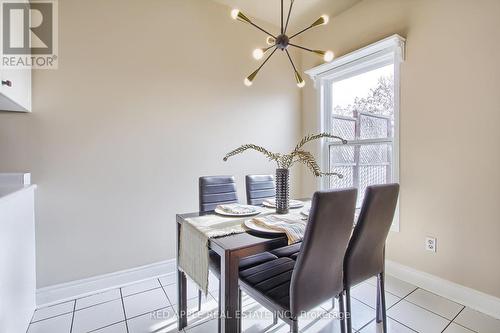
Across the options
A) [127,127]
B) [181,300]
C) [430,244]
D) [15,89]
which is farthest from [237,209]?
[430,244]

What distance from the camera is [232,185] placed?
2246 millimetres

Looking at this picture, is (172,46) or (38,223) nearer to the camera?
(38,223)

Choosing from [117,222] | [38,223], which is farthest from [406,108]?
[38,223]

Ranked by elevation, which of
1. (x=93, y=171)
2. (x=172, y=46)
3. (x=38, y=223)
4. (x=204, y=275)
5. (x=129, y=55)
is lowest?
(x=204, y=275)

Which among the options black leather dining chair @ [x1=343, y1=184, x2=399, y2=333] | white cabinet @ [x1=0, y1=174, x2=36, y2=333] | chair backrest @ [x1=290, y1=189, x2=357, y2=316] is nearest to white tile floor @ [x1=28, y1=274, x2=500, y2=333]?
white cabinet @ [x1=0, y1=174, x2=36, y2=333]

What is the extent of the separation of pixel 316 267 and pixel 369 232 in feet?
1.46

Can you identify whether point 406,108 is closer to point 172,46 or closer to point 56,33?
point 172,46

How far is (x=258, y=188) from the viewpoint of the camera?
7.85 feet

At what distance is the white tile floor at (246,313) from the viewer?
1697 mm

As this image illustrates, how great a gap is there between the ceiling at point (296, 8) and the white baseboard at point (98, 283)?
2793 mm

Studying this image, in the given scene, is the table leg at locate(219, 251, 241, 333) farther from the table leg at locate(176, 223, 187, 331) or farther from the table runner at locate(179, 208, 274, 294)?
the table leg at locate(176, 223, 187, 331)

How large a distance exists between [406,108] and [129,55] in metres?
2.53

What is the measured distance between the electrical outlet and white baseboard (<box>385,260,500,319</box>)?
0.22 meters

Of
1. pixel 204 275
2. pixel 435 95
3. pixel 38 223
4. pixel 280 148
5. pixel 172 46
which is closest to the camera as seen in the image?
pixel 204 275
